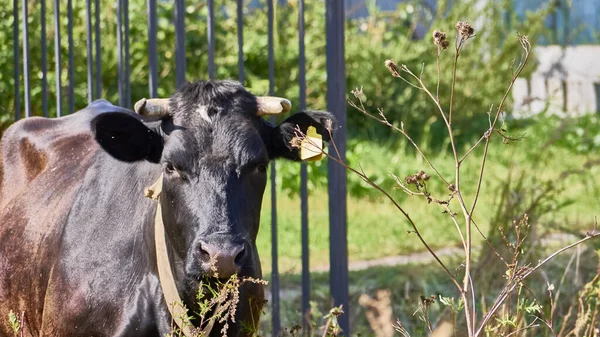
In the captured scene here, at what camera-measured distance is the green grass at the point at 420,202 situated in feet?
25.6

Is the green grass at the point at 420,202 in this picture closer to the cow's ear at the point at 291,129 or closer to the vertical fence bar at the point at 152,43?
the vertical fence bar at the point at 152,43

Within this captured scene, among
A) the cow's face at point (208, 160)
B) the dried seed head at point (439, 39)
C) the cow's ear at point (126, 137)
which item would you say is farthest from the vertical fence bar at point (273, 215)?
the dried seed head at point (439, 39)

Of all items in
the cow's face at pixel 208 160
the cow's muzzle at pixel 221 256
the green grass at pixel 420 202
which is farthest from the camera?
the green grass at pixel 420 202

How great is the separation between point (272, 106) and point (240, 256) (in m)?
0.64

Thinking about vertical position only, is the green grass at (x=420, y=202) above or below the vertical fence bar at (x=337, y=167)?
below

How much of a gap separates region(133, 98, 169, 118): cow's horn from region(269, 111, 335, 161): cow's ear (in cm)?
39

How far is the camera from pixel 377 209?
966cm

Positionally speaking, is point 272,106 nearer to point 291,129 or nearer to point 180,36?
point 291,129

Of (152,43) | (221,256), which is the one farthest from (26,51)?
(221,256)

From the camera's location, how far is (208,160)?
11.4 feet

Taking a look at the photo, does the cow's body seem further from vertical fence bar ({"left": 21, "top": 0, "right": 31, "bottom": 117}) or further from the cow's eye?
vertical fence bar ({"left": 21, "top": 0, "right": 31, "bottom": 117})

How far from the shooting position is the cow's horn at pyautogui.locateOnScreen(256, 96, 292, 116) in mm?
3707

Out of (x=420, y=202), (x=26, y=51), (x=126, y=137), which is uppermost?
(x=26, y=51)

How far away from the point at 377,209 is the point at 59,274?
5.95 metres
